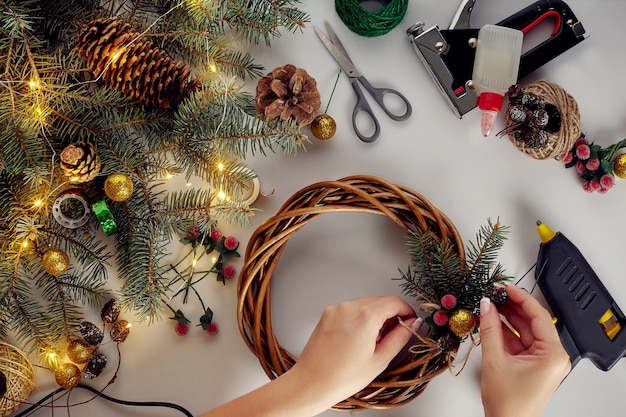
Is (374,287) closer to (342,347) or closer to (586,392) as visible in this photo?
(342,347)

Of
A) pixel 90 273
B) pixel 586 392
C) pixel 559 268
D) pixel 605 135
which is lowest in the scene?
pixel 90 273

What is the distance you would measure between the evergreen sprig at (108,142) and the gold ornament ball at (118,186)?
3 centimetres

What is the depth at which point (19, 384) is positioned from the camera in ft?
3.31

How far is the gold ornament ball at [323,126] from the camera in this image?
1.05 meters

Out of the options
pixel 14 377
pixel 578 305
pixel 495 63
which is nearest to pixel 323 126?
pixel 495 63

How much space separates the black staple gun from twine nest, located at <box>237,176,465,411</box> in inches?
8.5

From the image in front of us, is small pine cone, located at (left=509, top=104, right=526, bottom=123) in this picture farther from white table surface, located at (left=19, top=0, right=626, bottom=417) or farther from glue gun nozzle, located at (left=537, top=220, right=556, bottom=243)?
glue gun nozzle, located at (left=537, top=220, right=556, bottom=243)

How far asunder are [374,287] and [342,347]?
0.69ft

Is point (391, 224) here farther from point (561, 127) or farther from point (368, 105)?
point (561, 127)

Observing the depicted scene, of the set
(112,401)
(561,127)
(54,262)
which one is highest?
(561,127)

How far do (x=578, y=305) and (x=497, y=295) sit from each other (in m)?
0.23

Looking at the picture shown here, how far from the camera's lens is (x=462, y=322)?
874 millimetres

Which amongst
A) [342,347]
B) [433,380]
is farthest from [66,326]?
[433,380]

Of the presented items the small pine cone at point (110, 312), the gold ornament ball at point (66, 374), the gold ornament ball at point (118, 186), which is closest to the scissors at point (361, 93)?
the gold ornament ball at point (118, 186)
